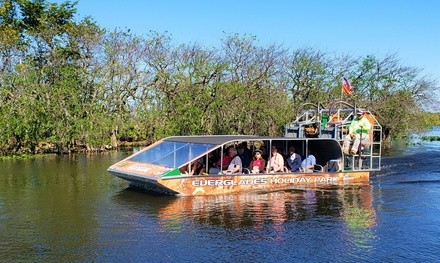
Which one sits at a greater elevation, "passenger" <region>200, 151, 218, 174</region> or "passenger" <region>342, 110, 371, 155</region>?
"passenger" <region>342, 110, 371, 155</region>

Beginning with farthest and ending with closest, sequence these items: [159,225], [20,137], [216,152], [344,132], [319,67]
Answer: [319,67]
[20,137]
[344,132]
[216,152]
[159,225]

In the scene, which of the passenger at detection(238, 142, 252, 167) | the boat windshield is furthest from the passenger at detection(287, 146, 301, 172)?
the boat windshield

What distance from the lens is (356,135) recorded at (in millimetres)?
23656

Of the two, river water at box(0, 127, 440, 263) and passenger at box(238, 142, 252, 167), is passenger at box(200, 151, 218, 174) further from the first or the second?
river water at box(0, 127, 440, 263)

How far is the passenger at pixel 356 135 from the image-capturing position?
23.5 m

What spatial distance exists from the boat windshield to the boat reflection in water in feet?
4.70

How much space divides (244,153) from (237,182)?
3160 mm

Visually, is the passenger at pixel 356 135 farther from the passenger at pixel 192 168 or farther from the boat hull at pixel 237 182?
the passenger at pixel 192 168

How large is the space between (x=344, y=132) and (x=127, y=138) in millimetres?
26328

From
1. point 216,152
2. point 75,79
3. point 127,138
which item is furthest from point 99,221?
point 127,138

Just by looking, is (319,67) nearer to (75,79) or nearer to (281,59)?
(281,59)

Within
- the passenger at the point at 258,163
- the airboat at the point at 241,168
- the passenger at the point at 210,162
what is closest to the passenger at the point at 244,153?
→ the airboat at the point at 241,168

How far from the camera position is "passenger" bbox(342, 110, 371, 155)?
23.5 meters

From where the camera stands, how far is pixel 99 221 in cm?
1547
